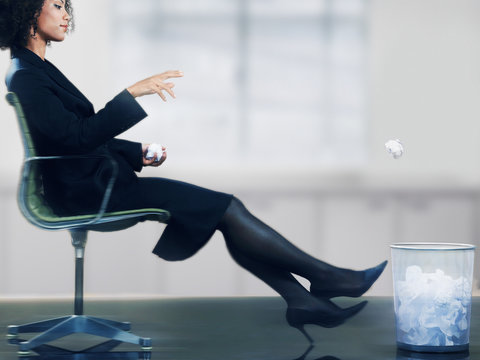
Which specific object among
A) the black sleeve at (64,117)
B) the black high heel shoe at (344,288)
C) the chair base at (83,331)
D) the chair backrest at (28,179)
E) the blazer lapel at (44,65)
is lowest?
the chair base at (83,331)

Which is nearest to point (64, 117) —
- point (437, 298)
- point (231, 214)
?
point (231, 214)

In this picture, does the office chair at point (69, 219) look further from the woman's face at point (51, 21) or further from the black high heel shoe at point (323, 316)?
the black high heel shoe at point (323, 316)

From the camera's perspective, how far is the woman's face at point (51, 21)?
250 cm

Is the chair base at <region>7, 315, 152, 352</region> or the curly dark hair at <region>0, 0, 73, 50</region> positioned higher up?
the curly dark hair at <region>0, 0, 73, 50</region>

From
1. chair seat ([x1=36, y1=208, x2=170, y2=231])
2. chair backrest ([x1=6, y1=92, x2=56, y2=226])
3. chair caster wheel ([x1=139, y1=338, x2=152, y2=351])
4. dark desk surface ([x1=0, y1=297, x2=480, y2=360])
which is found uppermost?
chair backrest ([x1=6, y1=92, x2=56, y2=226])

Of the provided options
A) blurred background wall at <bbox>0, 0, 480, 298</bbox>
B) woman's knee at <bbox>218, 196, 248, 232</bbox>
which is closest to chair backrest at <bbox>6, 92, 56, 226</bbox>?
woman's knee at <bbox>218, 196, 248, 232</bbox>

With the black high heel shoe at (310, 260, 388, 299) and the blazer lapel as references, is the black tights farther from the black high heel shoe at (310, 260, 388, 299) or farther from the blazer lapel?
the blazer lapel

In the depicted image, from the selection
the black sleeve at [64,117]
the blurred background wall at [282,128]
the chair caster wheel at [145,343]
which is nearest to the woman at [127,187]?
the black sleeve at [64,117]

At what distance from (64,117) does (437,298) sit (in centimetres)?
126

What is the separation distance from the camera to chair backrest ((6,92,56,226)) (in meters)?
2.30

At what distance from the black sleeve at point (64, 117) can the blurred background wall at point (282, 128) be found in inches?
68.7

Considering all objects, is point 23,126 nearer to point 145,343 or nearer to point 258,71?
point 145,343

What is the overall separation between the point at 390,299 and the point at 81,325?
1763 millimetres

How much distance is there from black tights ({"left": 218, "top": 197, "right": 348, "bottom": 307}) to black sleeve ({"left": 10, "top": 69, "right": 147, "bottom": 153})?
1.44 feet
